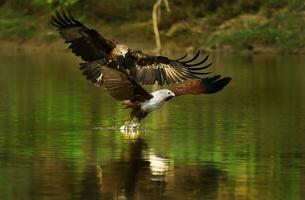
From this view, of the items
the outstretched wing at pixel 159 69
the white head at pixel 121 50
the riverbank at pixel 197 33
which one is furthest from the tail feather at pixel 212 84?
the riverbank at pixel 197 33

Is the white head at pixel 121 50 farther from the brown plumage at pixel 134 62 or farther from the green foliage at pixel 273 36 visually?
the green foliage at pixel 273 36

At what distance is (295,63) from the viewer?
144 feet

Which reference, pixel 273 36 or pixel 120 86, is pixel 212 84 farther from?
pixel 273 36

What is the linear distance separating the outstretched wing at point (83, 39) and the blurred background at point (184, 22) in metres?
30.5

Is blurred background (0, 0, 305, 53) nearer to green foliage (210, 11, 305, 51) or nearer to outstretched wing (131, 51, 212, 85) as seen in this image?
green foliage (210, 11, 305, 51)

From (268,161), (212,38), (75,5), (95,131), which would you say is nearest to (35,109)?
(95,131)

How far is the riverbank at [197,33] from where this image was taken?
5316cm

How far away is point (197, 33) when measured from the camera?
56906 millimetres

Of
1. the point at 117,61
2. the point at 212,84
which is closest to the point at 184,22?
the point at 117,61

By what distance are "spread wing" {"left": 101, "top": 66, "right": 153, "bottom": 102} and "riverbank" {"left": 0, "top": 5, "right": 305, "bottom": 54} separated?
110 feet

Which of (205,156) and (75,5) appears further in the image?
(75,5)

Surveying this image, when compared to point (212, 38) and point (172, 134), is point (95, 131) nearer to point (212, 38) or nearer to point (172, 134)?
point (172, 134)

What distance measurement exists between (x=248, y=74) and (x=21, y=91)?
10.1 m

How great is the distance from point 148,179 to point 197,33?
42.5 meters
